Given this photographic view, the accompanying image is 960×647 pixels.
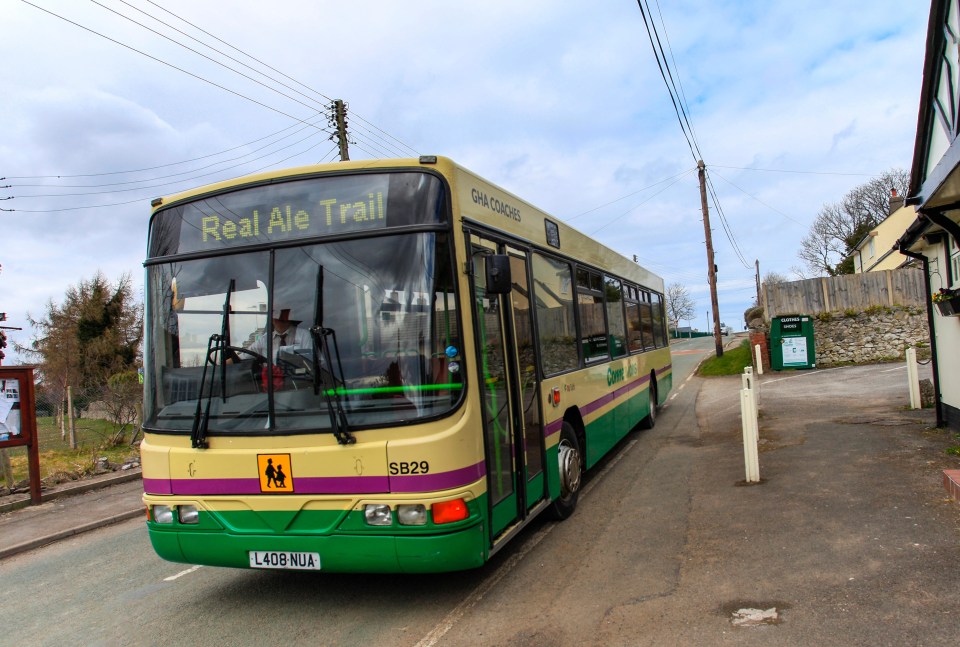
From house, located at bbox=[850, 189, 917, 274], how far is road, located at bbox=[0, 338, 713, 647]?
35.1 meters

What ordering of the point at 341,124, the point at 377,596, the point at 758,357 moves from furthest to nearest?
the point at 758,357, the point at 341,124, the point at 377,596

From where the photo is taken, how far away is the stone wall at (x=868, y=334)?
22.7 metres

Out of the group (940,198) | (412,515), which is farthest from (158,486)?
(940,198)

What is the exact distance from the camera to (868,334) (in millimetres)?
22953

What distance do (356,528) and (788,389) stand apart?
53.0 ft

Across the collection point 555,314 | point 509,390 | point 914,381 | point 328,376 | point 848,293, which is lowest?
point 914,381

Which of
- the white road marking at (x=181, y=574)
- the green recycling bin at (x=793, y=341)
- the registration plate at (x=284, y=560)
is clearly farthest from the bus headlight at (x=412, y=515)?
the green recycling bin at (x=793, y=341)

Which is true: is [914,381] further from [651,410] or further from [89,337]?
[89,337]

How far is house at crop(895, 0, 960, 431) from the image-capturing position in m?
7.36

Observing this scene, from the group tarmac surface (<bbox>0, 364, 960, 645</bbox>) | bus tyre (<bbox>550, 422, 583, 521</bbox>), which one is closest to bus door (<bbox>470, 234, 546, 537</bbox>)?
bus tyre (<bbox>550, 422, 583, 521</bbox>)

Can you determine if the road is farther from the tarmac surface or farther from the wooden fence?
the wooden fence

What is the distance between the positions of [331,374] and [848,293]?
23787 mm

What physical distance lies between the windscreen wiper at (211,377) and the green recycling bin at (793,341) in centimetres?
2159

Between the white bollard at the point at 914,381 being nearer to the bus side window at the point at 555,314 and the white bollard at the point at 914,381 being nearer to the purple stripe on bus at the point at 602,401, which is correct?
the purple stripe on bus at the point at 602,401
